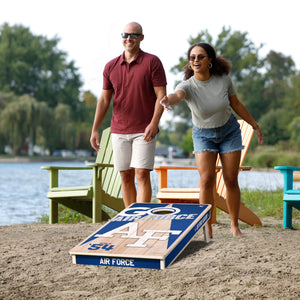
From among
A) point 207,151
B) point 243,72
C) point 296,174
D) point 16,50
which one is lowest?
point 296,174

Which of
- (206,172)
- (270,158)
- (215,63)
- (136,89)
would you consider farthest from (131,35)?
(270,158)

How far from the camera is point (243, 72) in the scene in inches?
1473

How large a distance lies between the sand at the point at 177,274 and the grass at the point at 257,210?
7.83ft

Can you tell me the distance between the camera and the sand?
268 centimetres

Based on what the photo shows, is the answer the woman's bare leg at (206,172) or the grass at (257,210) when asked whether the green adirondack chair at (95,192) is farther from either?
the woman's bare leg at (206,172)

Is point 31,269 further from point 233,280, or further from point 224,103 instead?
point 224,103

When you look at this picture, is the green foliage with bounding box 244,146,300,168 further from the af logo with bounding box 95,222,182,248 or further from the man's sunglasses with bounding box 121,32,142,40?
the af logo with bounding box 95,222,182,248

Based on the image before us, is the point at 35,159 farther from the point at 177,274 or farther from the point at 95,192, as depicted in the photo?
the point at 177,274

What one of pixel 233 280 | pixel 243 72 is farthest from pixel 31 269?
pixel 243 72

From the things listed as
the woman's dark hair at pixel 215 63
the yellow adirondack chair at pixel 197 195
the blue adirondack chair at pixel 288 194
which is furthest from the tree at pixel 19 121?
the woman's dark hair at pixel 215 63

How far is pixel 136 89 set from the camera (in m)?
3.63

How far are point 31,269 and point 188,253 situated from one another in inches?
44.2

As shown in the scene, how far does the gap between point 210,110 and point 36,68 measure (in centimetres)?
4208

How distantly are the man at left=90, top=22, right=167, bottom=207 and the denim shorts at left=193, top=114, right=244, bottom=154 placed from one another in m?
0.35
